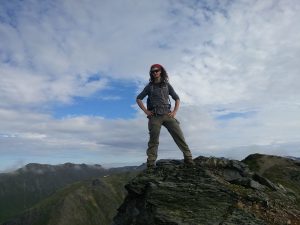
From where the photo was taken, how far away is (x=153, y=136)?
874 inches

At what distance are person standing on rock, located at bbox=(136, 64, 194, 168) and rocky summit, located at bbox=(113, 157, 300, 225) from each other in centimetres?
155

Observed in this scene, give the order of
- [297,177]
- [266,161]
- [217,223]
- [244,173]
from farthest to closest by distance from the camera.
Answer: [266,161], [297,177], [244,173], [217,223]

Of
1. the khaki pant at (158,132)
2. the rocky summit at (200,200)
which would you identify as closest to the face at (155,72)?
the khaki pant at (158,132)

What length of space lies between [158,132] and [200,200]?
4772mm

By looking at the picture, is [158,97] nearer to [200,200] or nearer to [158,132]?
[158,132]

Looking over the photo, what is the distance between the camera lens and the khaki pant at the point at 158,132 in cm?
2206

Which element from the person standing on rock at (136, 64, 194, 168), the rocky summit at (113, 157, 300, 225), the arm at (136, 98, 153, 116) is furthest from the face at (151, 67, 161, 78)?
the rocky summit at (113, 157, 300, 225)

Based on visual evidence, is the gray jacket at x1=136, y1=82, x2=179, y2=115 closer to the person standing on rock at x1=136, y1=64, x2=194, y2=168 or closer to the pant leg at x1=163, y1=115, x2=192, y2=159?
the person standing on rock at x1=136, y1=64, x2=194, y2=168

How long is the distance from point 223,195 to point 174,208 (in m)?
2.76

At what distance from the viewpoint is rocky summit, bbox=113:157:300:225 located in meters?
18.2

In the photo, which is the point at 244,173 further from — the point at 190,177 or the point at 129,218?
the point at 129,218

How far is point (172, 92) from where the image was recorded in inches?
893

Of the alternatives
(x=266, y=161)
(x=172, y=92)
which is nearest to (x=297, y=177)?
(x=266, y=161)

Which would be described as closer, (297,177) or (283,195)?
(283,195)
